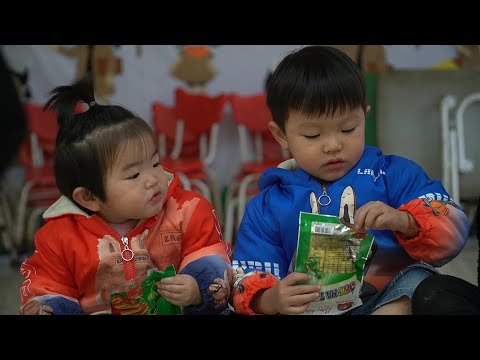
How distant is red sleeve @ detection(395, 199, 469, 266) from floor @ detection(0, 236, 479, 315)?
137 mm

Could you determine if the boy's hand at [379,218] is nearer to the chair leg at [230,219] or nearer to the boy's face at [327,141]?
the boy's face at [327,141]

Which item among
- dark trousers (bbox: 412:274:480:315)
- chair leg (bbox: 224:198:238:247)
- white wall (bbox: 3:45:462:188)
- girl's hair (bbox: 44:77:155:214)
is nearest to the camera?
dark trousers (bbox: 412:274:480:315)

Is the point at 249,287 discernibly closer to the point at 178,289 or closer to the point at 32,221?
the point at 178,289

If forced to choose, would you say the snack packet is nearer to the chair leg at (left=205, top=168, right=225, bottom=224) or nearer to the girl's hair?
the girl's hair

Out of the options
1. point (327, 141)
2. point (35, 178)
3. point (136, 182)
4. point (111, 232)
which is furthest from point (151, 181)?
point (35, 178)

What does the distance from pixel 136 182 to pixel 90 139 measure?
0.12 meters

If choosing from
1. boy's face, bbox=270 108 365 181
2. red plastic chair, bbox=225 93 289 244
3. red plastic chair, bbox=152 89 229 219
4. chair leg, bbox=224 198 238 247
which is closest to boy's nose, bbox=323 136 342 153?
boy's face, bbox=270 108 365 181

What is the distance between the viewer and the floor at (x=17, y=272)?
1.37 m

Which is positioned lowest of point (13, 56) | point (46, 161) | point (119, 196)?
point (46, 161)

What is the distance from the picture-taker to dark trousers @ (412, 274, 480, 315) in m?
1.08
